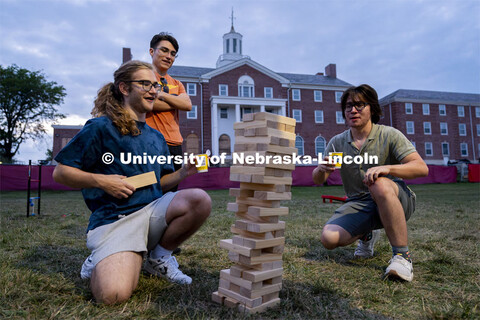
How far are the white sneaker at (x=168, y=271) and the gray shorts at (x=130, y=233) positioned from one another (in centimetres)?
22

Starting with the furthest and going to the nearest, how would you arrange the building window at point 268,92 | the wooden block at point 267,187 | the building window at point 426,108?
the building window at point 426,108, the building window at point 268,92, the wooden block at point 267,187

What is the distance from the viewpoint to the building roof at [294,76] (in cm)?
3549

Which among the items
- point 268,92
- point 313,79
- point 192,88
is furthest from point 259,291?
point 313,79

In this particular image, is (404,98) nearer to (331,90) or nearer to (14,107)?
(331,90)

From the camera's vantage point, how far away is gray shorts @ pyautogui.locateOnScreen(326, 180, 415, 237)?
10.7ft

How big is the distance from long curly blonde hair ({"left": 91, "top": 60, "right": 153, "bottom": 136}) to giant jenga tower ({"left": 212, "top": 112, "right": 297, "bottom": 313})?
96 centimetres

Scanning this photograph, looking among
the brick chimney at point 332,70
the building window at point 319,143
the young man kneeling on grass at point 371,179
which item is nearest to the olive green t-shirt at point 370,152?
the young man kneeling on grass at point 371,179

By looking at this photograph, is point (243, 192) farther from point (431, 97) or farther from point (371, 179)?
point (431, 97)

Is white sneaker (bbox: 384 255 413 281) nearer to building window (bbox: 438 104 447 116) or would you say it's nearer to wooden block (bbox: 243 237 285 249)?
wooden block (bbox: 243 237 285 249)

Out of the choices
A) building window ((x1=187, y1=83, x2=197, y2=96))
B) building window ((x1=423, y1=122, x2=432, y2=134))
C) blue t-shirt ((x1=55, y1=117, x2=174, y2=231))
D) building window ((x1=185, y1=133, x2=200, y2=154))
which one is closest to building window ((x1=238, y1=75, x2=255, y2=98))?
building window ((x1=187, y1=83, x2=197, y2=96))

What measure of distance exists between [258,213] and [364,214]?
1.70 m

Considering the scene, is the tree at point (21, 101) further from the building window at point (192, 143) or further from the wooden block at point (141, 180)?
the wooden block at point (141, 180)

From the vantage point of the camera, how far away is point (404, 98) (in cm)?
4412

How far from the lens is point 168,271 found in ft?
8.87
